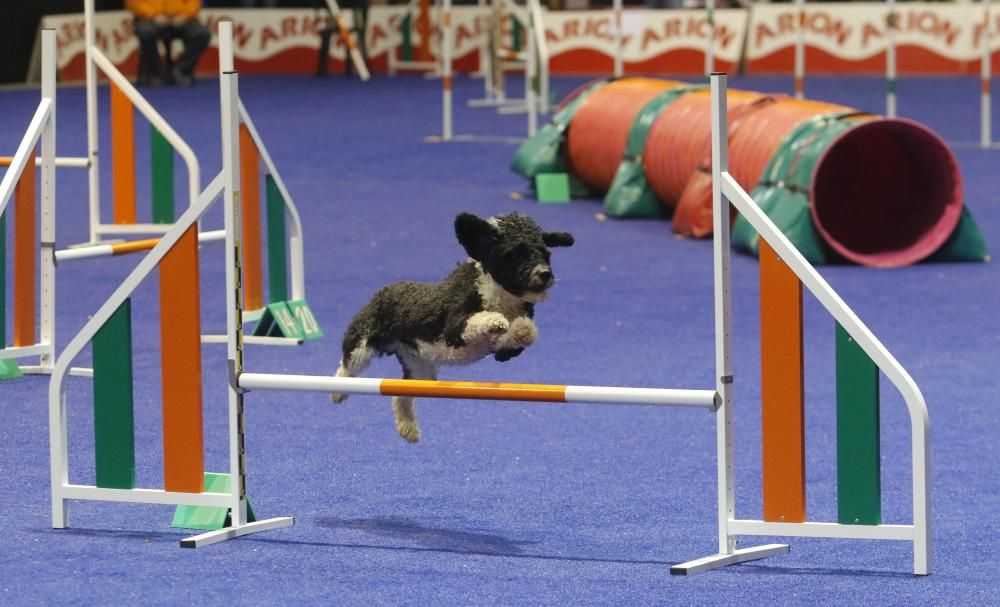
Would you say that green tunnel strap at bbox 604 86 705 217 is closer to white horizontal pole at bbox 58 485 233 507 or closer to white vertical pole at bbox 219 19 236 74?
white vertical pole at bbox 219 19 236 74

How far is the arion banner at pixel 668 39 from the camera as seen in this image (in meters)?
23.2

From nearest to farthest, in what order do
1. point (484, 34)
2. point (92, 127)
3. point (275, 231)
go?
point (275, 231)
point (92, 127)
point (484, 34)

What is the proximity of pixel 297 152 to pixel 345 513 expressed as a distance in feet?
36.9

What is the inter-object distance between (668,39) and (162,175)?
1606 cm

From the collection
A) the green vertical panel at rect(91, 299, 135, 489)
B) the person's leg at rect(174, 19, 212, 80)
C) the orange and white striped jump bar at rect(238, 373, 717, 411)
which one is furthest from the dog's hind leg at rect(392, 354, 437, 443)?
the person's leg at rect(174, 19, 212, 80)

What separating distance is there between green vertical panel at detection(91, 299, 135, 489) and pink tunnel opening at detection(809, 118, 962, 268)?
20.5ft

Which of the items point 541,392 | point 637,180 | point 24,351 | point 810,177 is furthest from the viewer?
point 637,180

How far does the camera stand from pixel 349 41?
23781mm

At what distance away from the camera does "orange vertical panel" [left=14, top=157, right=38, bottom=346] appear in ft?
23.6

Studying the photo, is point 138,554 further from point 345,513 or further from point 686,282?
point 686,282

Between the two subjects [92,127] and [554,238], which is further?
[92,127]

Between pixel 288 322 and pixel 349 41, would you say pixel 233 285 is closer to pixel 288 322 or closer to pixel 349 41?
pixel 288 322

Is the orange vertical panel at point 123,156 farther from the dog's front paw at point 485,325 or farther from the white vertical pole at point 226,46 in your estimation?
the dog's front paw at point 485,325

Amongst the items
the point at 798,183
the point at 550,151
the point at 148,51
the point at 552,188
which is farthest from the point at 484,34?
the point at 798,183
